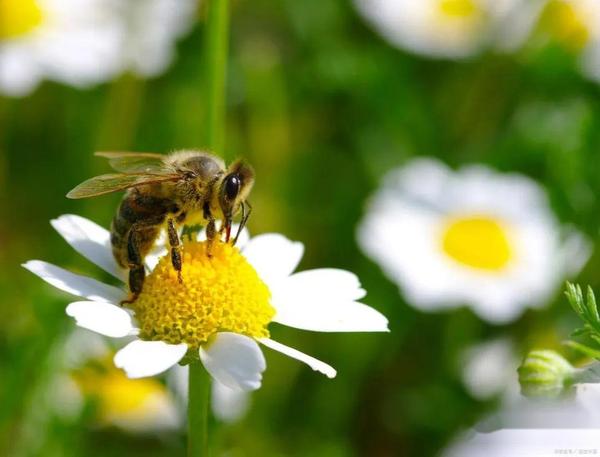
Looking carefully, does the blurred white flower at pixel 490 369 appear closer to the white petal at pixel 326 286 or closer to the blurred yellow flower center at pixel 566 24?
the white petal at pixel 326 286

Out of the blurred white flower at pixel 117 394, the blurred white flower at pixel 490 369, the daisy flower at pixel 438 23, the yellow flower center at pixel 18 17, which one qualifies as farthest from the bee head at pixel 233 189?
the daisy flower at pixel 438 23

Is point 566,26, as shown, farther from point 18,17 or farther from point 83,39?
point 18,17

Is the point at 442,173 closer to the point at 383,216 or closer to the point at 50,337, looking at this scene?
the point at 383,216

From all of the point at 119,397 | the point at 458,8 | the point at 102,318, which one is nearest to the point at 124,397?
the point at 119,397

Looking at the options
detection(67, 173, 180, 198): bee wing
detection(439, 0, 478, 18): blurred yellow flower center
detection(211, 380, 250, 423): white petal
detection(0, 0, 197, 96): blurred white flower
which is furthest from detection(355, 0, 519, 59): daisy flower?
detection(67, 173, 180, 198): bee wing

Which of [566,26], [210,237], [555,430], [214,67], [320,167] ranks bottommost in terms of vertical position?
[555,430]

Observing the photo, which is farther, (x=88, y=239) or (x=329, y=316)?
(x=88, y=239)
